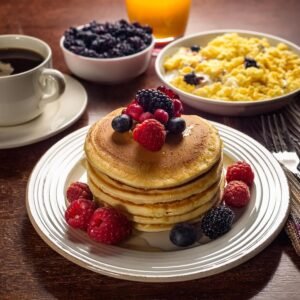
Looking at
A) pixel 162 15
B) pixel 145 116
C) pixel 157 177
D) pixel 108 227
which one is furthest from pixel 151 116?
pixel 162 15

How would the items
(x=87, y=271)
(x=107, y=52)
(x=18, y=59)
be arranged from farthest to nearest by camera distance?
(x=107, y=52), (x=18, y=59), (x=87, y=271)

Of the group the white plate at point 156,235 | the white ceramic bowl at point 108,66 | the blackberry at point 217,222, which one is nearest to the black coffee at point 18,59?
the white ceramic bowl at point 108,66

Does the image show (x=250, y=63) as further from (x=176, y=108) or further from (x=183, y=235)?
(x=183, y=235)

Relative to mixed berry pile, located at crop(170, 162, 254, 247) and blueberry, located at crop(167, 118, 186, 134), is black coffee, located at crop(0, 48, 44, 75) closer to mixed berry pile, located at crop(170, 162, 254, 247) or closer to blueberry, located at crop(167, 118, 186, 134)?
blueberry, located at crop(167, 118, 186, 134)

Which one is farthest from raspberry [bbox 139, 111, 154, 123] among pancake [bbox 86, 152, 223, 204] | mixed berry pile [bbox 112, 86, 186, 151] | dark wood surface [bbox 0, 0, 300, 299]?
dark wood surface [bbox 0, 0, 300, 299]

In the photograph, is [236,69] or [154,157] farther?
[236,69]

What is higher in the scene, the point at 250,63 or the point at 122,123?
the point at 122,123

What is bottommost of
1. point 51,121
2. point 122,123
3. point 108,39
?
point 51,121

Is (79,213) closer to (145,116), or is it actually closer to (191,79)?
(145,116)

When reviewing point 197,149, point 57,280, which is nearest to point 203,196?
point 197,149

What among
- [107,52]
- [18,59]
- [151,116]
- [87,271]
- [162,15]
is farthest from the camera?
[162,15]
